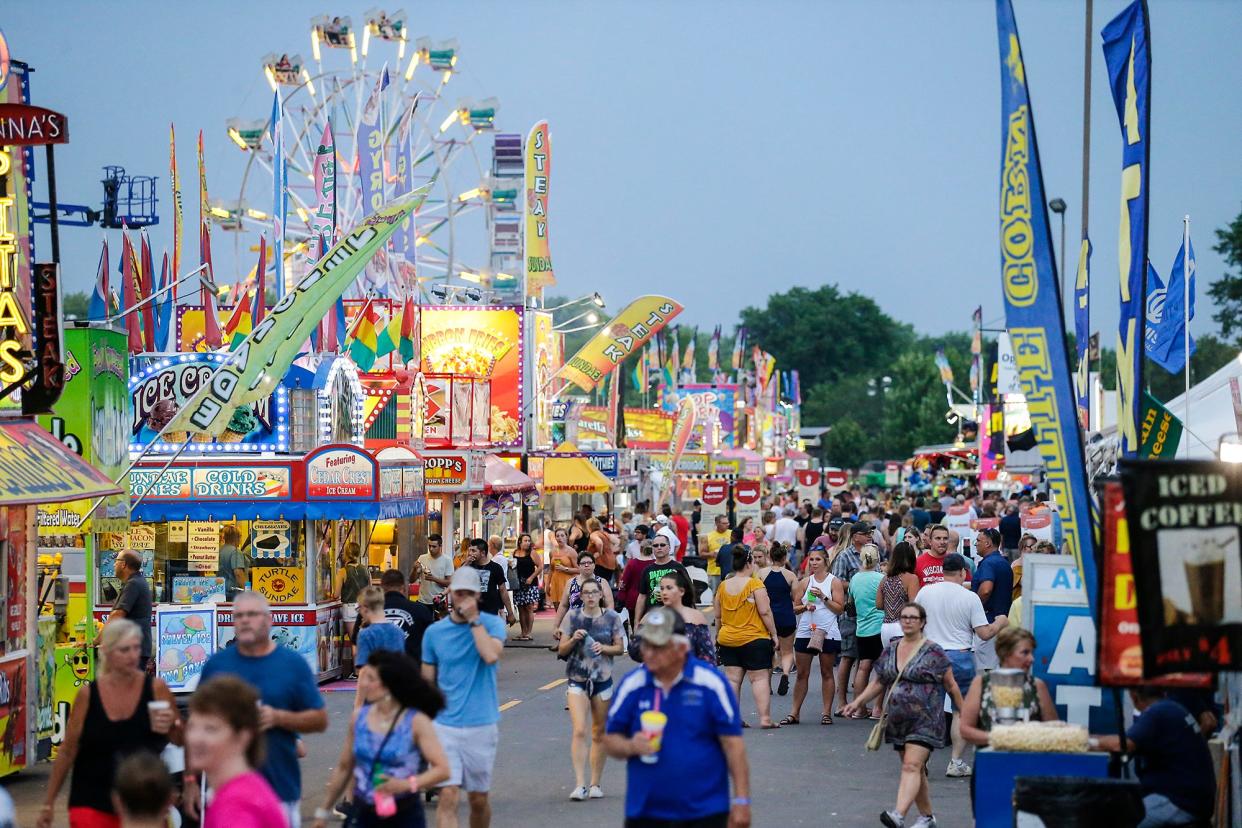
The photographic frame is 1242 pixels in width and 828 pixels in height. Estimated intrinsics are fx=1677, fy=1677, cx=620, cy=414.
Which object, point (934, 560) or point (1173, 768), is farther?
point (934, 560)

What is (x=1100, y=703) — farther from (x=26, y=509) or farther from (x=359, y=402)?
(x=359, y=402)

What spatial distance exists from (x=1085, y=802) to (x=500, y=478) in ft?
68.5

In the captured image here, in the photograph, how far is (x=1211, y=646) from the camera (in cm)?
640

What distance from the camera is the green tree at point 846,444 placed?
142375mm

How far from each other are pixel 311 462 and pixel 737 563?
19.6 ft

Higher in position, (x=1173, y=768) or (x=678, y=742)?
(x=678, y=742)

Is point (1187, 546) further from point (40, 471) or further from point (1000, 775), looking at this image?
point (40, 471)

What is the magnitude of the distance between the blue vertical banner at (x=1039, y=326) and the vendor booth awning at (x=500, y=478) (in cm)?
1900

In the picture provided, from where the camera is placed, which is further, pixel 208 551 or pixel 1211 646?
pixel 208 551

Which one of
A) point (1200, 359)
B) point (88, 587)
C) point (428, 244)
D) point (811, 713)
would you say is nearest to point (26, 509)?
point (88, 587)

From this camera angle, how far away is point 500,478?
2803cm

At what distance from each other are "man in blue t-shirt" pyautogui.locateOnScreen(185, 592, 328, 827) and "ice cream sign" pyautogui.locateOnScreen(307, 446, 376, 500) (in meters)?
11.3

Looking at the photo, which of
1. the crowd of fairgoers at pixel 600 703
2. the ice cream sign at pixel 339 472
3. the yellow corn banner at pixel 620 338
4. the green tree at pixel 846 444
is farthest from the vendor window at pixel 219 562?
the green tree at pixel 846 444

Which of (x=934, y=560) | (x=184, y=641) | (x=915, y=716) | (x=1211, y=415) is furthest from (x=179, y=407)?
(x=915, y=716)
